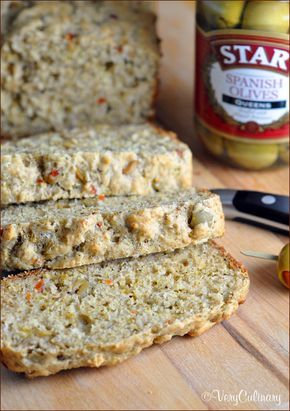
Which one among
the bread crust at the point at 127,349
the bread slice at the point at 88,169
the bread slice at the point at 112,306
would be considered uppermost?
the bread slice at the point at 88,169

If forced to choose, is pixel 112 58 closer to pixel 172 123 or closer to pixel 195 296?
pixel 172 123

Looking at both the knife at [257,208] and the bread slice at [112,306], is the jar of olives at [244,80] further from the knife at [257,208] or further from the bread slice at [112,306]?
the bread slice at [112,306]

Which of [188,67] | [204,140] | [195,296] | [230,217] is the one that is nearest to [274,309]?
[195,296]

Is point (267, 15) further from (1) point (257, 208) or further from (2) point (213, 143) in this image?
(1) point (257, 208)

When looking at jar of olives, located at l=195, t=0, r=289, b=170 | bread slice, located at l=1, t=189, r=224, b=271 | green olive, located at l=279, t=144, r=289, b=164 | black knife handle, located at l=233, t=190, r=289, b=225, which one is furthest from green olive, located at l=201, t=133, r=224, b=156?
bread slice, located at l=1, t=189, r=224, b=271

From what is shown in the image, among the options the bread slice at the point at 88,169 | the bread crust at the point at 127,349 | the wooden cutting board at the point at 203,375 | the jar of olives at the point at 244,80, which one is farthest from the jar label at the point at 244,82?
the bread crust at the point at 127,349

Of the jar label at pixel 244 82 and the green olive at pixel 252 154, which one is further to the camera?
the green olive at pixel 252 154

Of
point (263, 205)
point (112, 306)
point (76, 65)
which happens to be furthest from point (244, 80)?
point (112, 306)
